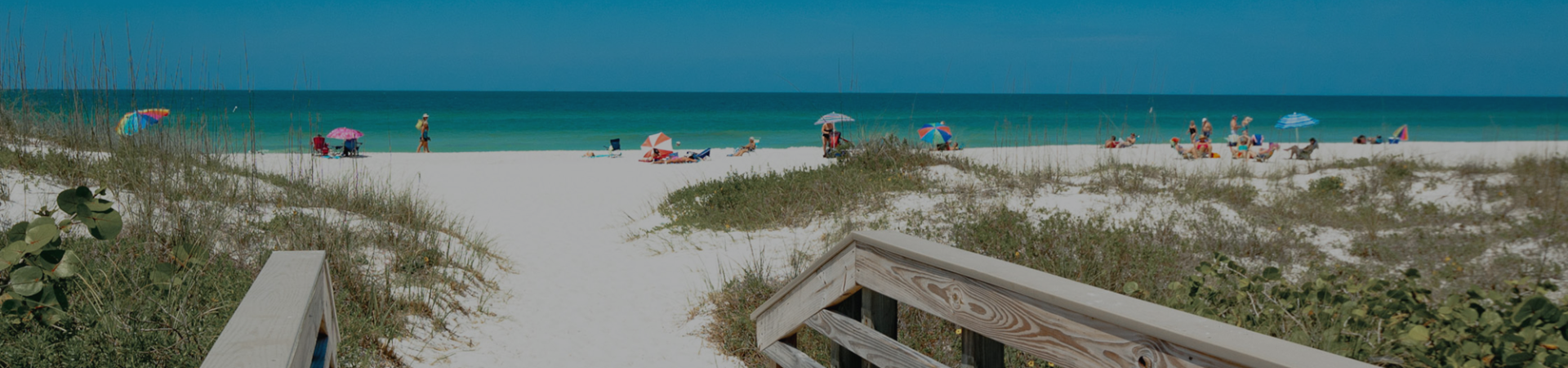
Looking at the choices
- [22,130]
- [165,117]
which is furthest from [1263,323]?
[22,130]

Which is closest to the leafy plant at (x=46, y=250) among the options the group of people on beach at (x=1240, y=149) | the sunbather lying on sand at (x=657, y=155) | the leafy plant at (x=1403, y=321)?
the leafy plant at (x=1403, y=321)

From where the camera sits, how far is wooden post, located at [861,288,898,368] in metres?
2.21

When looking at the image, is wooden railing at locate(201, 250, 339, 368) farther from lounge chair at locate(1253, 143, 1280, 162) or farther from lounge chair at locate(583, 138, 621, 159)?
lounge chair at locate(583, 138, 621, 159)

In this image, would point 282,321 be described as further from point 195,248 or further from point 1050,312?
point 195,248

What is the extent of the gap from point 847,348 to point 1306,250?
201 inches

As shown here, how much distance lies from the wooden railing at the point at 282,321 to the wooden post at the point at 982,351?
1.27 meters

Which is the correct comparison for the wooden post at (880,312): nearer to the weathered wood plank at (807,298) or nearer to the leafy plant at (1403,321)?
the weathered wood plank at (807,298)

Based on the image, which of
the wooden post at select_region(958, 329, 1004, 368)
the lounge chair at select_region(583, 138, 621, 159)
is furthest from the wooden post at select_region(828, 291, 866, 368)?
the lounge chair at select_region(583, 138, 621, 159)

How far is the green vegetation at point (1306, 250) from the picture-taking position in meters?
2.98

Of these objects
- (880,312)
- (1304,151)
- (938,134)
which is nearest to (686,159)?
(938,134)

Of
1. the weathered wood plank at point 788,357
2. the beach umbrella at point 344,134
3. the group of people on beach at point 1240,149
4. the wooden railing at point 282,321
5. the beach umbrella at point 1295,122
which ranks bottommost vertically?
the weathered wood plank at point 788,357

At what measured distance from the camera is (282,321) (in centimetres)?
142

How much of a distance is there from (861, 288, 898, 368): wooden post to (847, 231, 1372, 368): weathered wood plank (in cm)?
7

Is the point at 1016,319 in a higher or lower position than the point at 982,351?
higher
